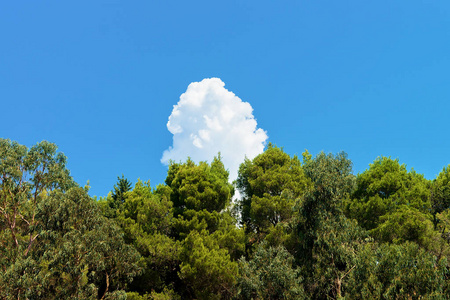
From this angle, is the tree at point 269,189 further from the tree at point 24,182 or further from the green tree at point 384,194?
the tree at point 24,182

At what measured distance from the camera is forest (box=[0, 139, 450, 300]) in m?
16.3

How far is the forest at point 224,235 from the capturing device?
16.3 metres

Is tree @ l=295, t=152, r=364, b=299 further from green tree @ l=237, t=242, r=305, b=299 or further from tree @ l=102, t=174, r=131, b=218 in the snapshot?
tree @ l=102, t=174, r=131, b=218

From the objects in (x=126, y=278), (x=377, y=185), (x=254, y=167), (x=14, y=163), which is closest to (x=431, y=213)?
(x=377, y=185)

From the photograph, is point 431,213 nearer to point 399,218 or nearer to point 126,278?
point 399,218

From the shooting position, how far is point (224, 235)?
26.6 meters

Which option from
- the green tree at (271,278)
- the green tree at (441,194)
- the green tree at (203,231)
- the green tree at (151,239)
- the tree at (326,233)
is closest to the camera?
the green tree at (271,278)

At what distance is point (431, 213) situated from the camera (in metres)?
28.8

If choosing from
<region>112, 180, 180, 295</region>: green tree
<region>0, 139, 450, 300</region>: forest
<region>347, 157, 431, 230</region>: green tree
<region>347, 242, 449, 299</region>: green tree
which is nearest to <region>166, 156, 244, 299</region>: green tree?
<region>0, 139, 450, 300</region>: forest

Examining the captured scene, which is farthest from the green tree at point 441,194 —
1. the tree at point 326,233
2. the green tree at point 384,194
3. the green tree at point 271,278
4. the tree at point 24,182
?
the tree at point 24,182

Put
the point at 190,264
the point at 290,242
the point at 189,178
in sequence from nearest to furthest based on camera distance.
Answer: the point at 190,264
the point at 290,242
the point at 189,178

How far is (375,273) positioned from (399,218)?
12.1m

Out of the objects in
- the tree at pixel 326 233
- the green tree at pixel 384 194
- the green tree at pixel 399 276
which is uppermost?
the green tree at pixel 384 194

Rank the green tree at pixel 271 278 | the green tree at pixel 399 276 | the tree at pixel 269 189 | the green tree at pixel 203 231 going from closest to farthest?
1. the green tree at pixel 399 276
2. the green tree at pixel 271 278
3. the green tree at pixel 203 231
4. the tree at pixel 269 189
